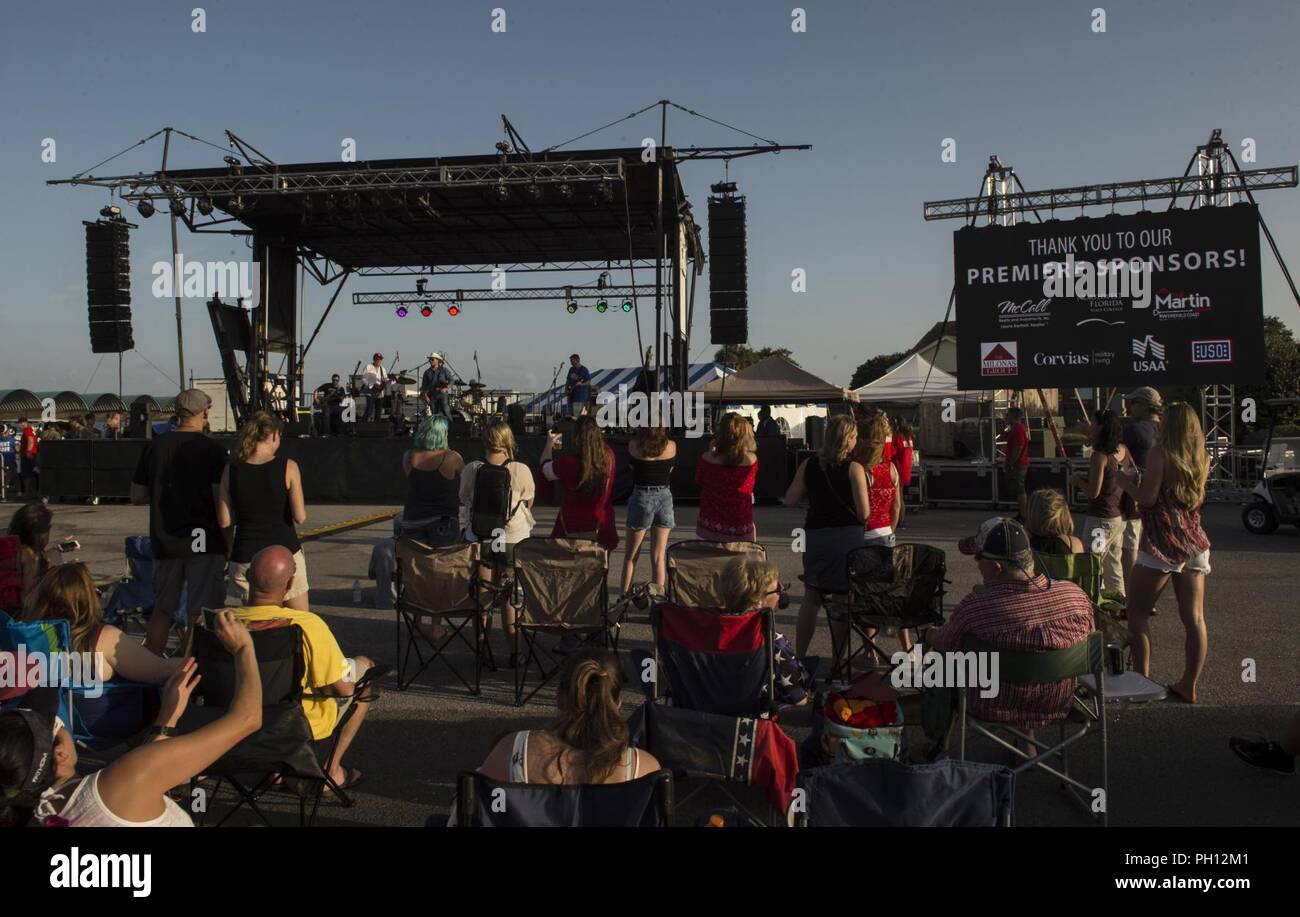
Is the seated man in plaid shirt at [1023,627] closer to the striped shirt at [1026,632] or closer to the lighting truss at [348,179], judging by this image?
→ the striped shirt at [1026,632]

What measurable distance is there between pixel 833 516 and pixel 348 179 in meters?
13.2

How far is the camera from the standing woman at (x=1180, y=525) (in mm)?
4656

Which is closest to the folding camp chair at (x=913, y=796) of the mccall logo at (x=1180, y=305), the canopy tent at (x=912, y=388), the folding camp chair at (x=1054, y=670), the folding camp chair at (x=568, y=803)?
the folding camp chair at (x=568, y=803)

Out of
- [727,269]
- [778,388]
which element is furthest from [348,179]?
[778,388]

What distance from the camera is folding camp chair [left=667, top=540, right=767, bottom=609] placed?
4977 millimetres

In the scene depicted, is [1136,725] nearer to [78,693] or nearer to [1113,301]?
[78,693]

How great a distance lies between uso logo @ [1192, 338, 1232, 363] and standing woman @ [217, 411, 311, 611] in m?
15.3

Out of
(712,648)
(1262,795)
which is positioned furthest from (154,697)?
(1262,795)

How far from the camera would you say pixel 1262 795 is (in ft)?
12.0

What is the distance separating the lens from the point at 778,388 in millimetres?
19469

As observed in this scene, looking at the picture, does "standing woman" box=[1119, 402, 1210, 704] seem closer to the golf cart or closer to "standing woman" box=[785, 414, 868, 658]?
"standing woman" box=[785, 414, 868, 658]

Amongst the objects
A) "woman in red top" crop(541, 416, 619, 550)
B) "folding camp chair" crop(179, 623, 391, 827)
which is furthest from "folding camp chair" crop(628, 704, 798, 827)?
"woman in red top" crop(541, 416, 619, 550)
